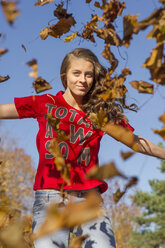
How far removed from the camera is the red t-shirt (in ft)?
7.65

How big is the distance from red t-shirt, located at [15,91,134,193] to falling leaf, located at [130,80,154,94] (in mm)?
969

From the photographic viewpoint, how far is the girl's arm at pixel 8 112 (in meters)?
2.32

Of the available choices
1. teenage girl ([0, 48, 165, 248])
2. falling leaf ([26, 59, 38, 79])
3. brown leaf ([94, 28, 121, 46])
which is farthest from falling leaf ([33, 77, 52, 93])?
teenage girl ([0, 48, 165, 248])

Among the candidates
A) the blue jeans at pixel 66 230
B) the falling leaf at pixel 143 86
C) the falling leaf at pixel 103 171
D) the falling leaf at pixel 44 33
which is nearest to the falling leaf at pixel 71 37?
the falling leaf at pixel 44 33

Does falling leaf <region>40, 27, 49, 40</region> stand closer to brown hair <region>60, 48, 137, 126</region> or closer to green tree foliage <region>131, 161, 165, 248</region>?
brown hair <region>60, 48, 137, 126</region>

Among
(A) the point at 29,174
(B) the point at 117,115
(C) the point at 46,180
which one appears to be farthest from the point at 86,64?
(A) the point at 29,174

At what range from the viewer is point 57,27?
1956 millimetres

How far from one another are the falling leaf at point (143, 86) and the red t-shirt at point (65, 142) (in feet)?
3.18

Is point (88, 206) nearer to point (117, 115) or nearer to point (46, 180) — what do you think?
point (46, 180)

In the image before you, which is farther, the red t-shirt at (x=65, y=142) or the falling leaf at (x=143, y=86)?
the red t-shirt at (x=65, y=142)

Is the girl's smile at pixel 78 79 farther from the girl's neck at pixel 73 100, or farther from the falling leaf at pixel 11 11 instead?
the falling leaf at pixel 11 11

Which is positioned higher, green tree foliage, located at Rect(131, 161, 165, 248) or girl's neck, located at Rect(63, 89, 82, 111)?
girl's neck, located at Rect(63, 89, 82, 111)

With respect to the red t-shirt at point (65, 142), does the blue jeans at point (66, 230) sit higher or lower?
lower

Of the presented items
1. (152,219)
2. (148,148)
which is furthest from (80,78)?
(152,219)
